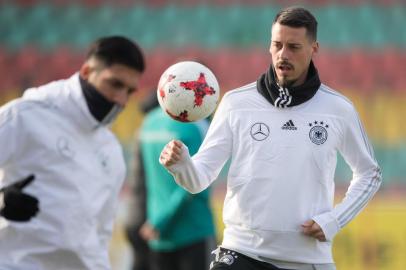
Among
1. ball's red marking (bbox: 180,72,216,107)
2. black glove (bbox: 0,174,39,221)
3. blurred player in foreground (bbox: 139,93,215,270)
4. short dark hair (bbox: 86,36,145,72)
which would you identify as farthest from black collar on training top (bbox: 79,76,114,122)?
blurred player in foreground (bbox: 139,93,215,270)

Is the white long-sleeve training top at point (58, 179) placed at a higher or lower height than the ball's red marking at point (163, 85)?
lower

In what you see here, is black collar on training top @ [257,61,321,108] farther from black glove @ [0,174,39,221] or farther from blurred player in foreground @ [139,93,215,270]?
blurred player in foreground @ [139,93,215,270]

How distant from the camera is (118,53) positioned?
4.66 m

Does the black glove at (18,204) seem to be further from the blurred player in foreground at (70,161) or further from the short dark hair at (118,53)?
the short dark hair at (118,53)

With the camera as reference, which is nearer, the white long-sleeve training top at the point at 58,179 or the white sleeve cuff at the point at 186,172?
the white sleeve cuff at the point at 186,172

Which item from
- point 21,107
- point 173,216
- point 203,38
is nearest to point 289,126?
point 21,107

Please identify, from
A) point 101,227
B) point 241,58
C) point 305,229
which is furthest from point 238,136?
point 241,58

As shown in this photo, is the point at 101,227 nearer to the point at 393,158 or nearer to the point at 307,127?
the point at 307,127

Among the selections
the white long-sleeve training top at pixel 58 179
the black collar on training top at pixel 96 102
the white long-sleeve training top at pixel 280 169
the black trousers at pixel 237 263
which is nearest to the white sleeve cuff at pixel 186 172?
the white long-sleeve training top at pixel 280 169

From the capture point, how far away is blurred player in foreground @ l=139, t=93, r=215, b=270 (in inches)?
248

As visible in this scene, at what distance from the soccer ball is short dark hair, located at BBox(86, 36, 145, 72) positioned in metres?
0.71

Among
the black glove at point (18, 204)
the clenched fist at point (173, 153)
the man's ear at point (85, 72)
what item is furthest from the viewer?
the man's ear at point (85, 72)

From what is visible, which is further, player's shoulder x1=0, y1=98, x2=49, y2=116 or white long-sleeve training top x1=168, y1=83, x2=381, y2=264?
player's shoulder x1=0, y1=98, x2=49, y2=116

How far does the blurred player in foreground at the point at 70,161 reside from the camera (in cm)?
412
